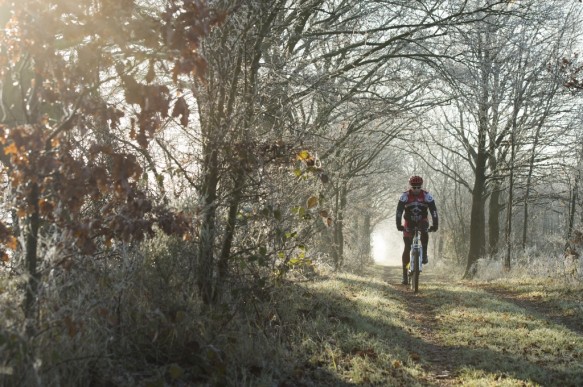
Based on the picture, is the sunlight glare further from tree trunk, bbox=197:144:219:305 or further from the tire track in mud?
tree trunk, bbox=197:144:219:305

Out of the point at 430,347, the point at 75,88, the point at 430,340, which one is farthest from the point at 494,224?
the point at 75,88

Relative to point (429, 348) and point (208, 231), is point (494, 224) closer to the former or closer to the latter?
point (429, 348)

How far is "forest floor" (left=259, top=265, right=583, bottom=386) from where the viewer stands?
15.3ft

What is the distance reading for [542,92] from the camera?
46.1ft

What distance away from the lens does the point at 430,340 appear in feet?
20.6

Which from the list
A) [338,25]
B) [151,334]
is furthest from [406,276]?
[151,334]

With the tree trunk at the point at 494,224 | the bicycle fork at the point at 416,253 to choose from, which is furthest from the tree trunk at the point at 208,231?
the tree trunk at the point at 494,224

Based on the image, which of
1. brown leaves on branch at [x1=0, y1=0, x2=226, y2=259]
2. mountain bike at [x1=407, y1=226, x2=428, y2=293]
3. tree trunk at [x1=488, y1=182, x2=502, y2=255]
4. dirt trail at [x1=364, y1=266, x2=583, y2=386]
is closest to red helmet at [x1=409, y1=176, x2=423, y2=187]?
mountain bike at [x1=407, y1=226, x2=428, y2=293]

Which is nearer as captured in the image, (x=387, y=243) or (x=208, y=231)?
(x=208, y=231)

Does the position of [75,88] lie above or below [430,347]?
above

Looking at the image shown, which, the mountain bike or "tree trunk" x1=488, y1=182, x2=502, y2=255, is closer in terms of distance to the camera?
the mountain bike

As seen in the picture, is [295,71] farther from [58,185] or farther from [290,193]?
[58,185]

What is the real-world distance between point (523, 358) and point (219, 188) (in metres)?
3.47

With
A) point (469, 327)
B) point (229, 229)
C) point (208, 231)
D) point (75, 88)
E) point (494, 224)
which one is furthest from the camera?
point (494, 224)
